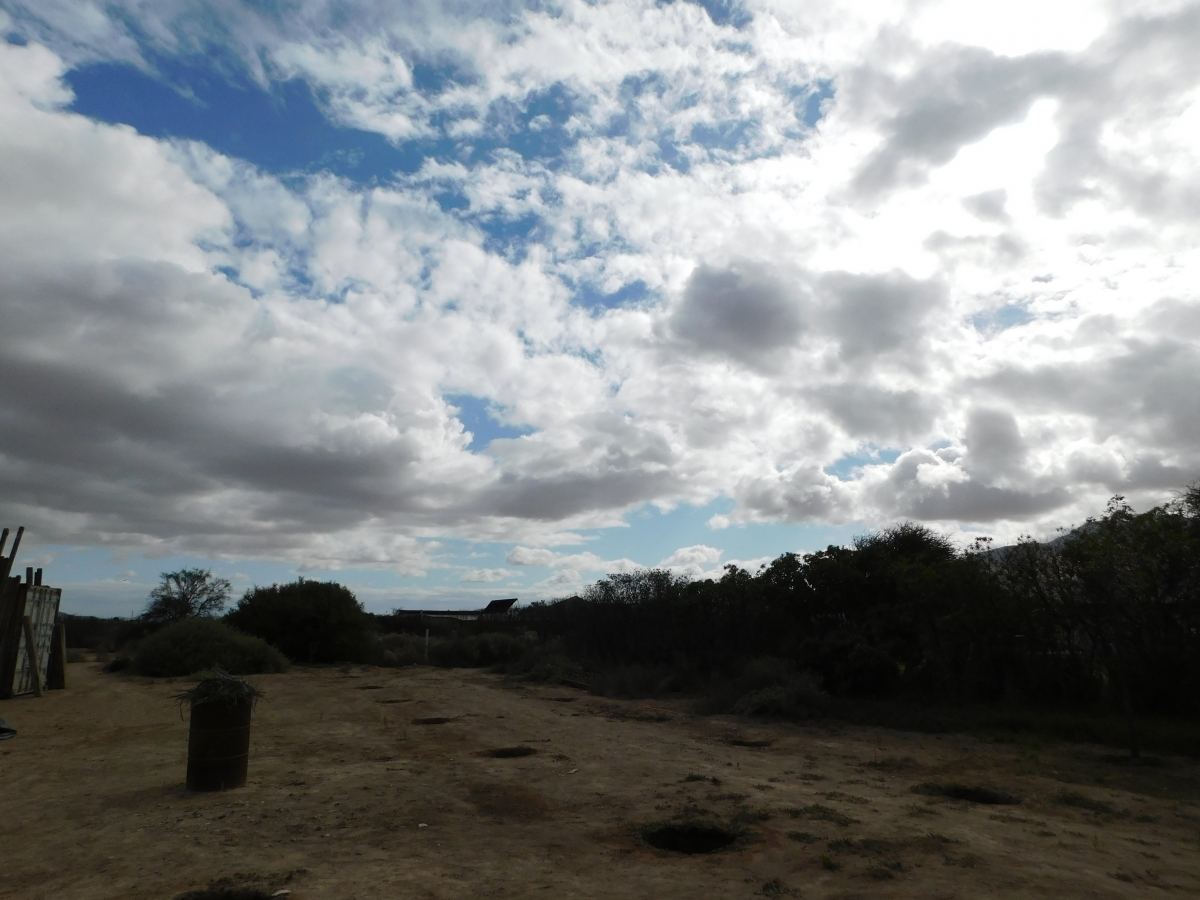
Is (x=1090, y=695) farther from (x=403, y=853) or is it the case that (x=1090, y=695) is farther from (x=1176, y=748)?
(x=403, y=853)

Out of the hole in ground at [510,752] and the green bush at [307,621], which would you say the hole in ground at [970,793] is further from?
the green bush at [307,621]

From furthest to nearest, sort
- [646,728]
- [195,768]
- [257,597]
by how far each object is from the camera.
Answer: [257,597] < [646,728] < [195,768]

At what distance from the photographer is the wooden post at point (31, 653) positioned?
1745 centimetres

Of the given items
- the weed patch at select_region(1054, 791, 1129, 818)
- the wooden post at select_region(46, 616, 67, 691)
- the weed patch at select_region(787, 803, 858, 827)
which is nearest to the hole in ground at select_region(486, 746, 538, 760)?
the weed patch at select_region(787, 803, 858, 827)

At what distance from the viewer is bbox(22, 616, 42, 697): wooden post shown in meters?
17.5

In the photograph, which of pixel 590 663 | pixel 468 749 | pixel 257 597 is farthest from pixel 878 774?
pixel 257 597

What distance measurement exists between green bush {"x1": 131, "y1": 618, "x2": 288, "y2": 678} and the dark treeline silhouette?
13.7 metres

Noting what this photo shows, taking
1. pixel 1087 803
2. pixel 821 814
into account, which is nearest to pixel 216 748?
pixel 821 814

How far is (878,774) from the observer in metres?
9.89

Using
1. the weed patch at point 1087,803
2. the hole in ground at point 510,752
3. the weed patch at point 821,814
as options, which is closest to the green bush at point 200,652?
the hole in ground at point 510,752

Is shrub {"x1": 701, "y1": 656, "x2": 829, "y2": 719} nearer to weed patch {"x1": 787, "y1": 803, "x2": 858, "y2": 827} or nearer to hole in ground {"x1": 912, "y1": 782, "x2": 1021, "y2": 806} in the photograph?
hole in ground {"x1": 912, "y1": 782, "x2": 1021, "y2": 806}

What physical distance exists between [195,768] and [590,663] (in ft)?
66.0

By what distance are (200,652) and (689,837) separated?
80.2ft

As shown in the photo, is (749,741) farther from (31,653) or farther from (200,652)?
(200,652)
